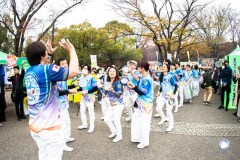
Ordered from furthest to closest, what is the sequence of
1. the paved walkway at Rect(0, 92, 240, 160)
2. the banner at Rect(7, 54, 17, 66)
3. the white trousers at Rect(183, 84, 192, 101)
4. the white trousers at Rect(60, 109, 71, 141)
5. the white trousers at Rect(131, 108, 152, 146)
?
the white trousers at Rect(183, 84, 192, 101), the banner at Rect(7, 54, 17, 66), the white trousers at Rect(131, 108, 152, 146), the white trousers at Rect(60, 109, 71, 141), the paved walkway at Rect(0, 92, 240, 160)

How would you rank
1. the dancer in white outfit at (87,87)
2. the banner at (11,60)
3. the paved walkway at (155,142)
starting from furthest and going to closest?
the banner at (11,60) < the dancer in white outfit at (87,87) < the paved walkway at (155,142)

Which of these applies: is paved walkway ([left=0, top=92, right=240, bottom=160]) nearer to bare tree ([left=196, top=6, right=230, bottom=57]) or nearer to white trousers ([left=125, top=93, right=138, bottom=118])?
white trousers ([left=125, top=93, right=138, bottom=118])

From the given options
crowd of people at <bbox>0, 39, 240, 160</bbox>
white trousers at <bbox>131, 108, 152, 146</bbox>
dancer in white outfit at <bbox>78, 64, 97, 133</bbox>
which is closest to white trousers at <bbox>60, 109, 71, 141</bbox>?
crowd of people at <bbox>0, 39, 240, 160</bbox>

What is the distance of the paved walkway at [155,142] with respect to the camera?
504 cm

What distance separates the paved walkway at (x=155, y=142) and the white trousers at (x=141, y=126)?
0.19 m

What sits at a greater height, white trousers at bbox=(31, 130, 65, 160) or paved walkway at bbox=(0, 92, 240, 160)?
white trousers at bbox=(31, 130, 65, 160)

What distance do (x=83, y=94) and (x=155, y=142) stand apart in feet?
6.75

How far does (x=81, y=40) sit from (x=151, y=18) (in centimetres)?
1016

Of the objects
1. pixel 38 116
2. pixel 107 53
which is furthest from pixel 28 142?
pixel 107 53

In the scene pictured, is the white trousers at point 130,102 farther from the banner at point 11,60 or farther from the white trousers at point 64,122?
the banner at point 11,60

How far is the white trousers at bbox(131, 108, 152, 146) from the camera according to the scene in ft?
18.0

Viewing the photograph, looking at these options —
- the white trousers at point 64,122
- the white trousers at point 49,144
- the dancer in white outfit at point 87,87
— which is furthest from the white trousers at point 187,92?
the white trousers at point 49,144

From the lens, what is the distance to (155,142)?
592 centimetres

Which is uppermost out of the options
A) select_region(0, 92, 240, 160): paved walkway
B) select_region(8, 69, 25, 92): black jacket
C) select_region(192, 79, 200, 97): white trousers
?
select_region(8, 69, 25, 92): black jacket
